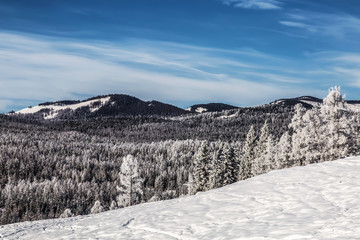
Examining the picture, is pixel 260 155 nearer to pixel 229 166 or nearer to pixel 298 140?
pixel 229 166

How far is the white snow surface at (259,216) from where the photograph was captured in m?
10.8

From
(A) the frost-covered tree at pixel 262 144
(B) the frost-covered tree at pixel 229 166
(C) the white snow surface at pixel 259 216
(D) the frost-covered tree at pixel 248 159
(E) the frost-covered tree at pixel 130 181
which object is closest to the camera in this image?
(C) the white snow surface at pixel 259 216

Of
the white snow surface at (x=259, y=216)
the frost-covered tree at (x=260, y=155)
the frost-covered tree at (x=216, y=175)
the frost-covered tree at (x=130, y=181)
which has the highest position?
the white snow surface at (x=259, y=216)

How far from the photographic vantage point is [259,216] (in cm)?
1309

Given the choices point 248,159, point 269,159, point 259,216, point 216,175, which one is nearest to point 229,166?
point 216,175

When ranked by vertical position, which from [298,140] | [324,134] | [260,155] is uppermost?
[324,134]

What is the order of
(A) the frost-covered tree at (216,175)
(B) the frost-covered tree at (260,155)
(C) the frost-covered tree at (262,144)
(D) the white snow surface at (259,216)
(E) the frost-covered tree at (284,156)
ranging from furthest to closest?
1. (C) the frost-covered tree at (262,144)
2. (A) the frost-covered tree at (216,175)
3. (B) the frost-covered tree at (260,155)
4. (E) the frost-covered tree at (284,156)
5. (D) the white snow surface at (259,216)

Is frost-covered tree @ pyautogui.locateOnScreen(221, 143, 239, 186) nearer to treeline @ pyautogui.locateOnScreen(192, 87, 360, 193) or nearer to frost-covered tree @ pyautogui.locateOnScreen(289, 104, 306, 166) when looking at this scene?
treeline @ pyautogui.locateOnScreen(192, 87, 360, 193)

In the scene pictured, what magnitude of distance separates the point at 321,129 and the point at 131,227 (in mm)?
28776

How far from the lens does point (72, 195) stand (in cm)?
16362

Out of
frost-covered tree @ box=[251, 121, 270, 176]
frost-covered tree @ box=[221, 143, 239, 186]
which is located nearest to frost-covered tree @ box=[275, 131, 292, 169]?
frost-covered tree @ box=[251, 121, 270, 176]

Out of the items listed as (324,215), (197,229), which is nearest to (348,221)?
(324,215)

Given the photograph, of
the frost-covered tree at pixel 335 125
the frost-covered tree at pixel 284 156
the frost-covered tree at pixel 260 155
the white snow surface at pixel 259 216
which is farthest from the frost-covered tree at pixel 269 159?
the white snow surface at pixel 259 216

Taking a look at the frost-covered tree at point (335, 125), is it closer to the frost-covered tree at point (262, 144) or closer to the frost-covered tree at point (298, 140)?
the frost-covered tree at point (298, 140)
